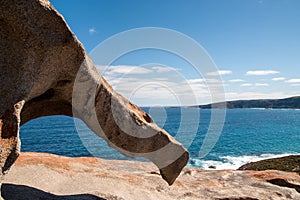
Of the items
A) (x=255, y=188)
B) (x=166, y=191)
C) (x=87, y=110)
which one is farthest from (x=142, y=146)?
(x=255, y=188)

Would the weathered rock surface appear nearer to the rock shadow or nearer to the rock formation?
the rock shadow

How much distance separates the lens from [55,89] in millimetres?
9445

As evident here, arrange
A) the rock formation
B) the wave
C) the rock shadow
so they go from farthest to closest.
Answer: the wave
the rock shadow
the rock formation

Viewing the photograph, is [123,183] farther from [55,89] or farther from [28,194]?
[55,89]

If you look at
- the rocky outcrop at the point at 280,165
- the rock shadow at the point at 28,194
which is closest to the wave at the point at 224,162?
the rocky outcrop at the point at 280,165

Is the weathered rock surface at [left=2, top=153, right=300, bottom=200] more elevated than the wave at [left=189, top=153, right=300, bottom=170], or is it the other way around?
the weathered rock surface at [left=2, top=153, right=300, bottom=200]

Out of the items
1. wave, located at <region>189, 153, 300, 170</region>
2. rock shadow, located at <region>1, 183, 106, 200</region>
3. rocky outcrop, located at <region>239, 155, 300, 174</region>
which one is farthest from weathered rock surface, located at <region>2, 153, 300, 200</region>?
wave, located at <region>189, 153, 300, 170</region>

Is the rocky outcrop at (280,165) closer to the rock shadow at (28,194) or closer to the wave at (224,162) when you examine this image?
the wave at (224,162)

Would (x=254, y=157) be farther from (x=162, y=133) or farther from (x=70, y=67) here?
(x=70, y=67)

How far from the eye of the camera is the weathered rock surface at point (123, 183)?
10781mm

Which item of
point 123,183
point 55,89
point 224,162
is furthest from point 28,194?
point 224,162

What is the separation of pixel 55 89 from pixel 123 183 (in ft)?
20.3

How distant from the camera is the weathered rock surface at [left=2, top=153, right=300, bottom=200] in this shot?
1078 centimetres

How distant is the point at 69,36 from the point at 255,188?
44.2 feet
